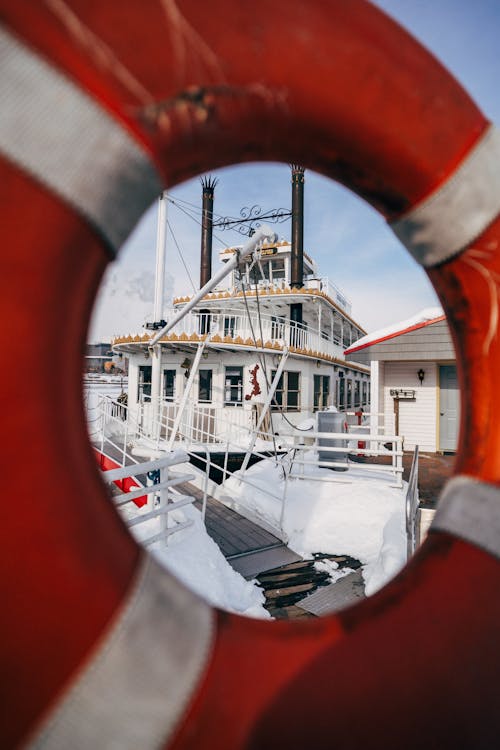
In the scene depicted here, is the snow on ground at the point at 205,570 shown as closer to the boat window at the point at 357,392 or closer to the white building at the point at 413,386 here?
the white building at the point at 413,386

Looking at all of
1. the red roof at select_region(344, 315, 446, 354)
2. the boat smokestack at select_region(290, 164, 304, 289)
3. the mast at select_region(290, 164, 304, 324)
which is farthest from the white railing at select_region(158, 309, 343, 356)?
the boat smokestack at select_region(290, 164, 304, 289)

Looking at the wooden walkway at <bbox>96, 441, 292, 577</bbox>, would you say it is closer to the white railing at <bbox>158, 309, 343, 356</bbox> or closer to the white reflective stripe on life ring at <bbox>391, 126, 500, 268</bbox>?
the white reflective stripe on life ring at <bbox>391, 126, 500, 268</bbox>

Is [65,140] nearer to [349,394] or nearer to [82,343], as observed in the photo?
[82,343]

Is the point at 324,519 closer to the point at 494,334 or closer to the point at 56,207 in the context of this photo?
the point at 494,334

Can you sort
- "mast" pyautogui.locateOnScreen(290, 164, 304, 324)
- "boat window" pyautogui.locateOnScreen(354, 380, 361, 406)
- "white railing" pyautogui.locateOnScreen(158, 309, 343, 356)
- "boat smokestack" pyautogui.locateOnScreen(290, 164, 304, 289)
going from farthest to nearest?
"boat window" pyautogui.locateOnScreen(354, 380, 361, 406)
"boat smokestack" pyautogui.locateOnScreen(290, 164, 304, 289)
"mast" pyautogui.locateOnScreen(290, 164, 304, 324)
"white railing" pyautogui.locateOnScreen(158, 309, 343, 356)

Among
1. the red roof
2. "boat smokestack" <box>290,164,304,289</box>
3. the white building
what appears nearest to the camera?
the red roof

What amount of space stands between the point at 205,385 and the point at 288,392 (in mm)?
2669

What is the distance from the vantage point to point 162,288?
7.45m

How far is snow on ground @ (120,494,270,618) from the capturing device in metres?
3.10

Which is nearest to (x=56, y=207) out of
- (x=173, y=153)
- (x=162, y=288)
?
(x=173, y=153)

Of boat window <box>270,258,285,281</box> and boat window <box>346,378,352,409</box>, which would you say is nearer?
boat window <box>270,258,285,281</box>

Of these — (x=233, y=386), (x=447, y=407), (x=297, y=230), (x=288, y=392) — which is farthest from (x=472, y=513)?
(x=297, y=230)

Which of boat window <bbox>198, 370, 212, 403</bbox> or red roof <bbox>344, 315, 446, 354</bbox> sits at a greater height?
red roof <bbox>344, 315, 446, 354</bbox>

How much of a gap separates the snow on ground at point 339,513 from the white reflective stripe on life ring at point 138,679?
3047 mm
